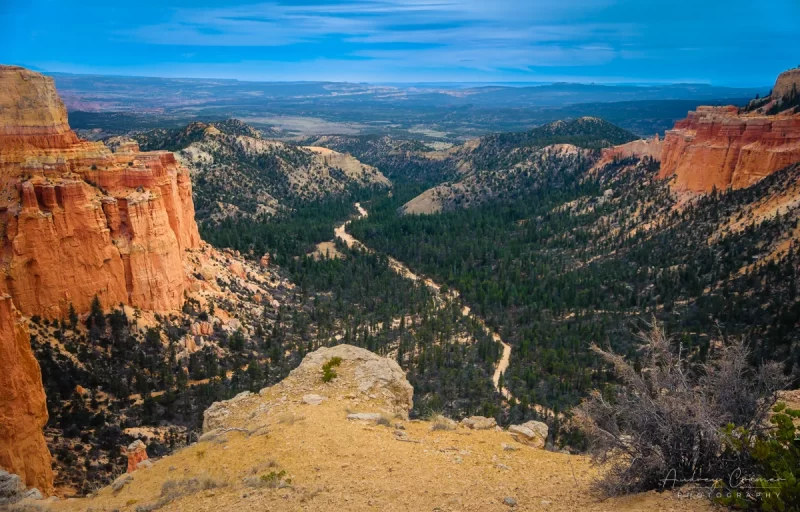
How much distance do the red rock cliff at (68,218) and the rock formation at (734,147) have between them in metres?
74.2

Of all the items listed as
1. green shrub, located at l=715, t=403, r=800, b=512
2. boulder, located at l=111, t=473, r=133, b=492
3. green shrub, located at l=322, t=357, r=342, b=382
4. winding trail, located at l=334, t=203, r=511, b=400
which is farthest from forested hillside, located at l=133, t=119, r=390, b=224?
green shrub, located at l=715, t=403, r=800, b=512

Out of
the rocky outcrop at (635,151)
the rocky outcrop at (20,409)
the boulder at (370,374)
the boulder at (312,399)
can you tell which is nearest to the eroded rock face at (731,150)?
the rocky outcrop at (635,151)

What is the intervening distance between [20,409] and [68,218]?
21.7m

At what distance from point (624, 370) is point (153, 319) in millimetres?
40066

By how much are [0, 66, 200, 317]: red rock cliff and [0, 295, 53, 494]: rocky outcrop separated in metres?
15.6

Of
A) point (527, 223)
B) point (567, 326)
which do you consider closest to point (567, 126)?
point (527, 223)

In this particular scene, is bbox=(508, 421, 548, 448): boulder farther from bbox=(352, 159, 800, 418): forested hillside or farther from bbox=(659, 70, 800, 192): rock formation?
bbox=(659, 70, 800, 192): rock formation

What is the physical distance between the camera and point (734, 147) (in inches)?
2965

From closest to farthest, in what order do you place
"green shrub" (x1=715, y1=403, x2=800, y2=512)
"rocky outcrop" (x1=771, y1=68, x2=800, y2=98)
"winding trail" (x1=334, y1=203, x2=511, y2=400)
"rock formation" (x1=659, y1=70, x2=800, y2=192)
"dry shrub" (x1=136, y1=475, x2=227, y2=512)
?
1. "green shrub" (x1=715, y1=403, x2=800, y2=512)
2. "dry shrub" (x1=136, y1=475, x2=227, y2=512)
3. "winding trail" (x1=334, y1=203, x2=511, y2=400)
4. "rock formation" (x1=659, y1=70, x2=800, y2=192)
5. "rocky outcrop" (x1=771, y1=68, x2=800, y2=98)

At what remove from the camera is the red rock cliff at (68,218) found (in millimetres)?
36875

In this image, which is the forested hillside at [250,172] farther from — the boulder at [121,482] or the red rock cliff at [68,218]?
the boulder at [121,482]

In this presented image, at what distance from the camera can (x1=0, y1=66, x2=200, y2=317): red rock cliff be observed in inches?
Result: 1452

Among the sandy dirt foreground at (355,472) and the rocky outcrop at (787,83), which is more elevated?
the rocky outcrop at (787,83)

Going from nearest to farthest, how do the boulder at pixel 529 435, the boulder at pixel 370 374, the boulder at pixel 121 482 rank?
the boulder at pixel 121 482
the boulder at pixel 529 435
the boulder at pixel 370 374
